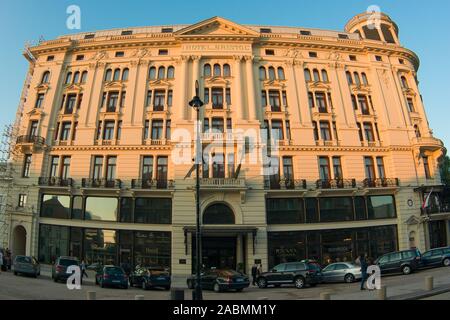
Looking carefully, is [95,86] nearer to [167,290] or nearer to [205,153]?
[205,153]

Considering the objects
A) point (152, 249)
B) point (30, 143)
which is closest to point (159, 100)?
point (30, 143)

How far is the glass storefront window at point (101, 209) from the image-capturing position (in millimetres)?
31109

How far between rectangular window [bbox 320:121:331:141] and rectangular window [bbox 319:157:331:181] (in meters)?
2.29

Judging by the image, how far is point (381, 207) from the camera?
32812mm

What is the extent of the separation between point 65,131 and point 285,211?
949 inches

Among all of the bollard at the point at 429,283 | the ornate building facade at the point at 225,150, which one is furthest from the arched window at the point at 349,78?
the bollard at the point at 429,283

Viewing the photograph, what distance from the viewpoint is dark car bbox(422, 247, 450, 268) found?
25.2 m

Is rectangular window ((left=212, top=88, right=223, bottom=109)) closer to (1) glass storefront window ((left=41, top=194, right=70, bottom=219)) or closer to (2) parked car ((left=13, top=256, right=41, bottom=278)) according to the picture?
(1) glass storefront window ((left=41, top=194, right=70, bottom=219))

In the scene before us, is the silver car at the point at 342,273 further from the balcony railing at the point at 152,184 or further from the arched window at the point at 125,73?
the arched window at the point at 125,73

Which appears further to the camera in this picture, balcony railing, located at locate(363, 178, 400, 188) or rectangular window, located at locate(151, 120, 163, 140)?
rectangular window, located at locate(151, 120, 163, 140)

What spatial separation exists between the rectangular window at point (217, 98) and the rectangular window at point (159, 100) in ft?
17.3

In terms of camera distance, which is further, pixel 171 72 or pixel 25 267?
pixel 171 72

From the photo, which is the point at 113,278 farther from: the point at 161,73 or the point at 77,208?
the point at 161,73

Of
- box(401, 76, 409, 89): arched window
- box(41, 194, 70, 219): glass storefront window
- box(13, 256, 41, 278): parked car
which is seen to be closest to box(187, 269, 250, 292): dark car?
box(13, 256, 41, 278): parked car
